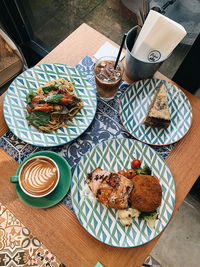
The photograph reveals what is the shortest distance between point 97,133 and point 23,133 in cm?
56

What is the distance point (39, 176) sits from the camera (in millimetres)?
1508

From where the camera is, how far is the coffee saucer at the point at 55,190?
1.51 metres

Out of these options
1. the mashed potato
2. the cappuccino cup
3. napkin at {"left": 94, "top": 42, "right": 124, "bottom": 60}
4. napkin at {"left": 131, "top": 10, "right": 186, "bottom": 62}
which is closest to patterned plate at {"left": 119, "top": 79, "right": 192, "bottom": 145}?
napkin at {"left": 131, "top": 10, "right": 186, "bottom": 62}

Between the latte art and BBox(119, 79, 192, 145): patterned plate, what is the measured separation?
2.14 ft

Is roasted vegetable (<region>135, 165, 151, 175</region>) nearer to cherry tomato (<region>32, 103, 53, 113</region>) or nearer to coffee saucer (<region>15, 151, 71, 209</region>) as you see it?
coffee saucer (<region>15, 151, 71, 209</region>)

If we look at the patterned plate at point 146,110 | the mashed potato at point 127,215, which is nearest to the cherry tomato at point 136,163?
the patterned plate at point 146,110

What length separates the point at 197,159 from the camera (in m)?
1.70

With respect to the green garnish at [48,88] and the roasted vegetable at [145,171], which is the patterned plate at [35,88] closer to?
the green garnish at [48,88]

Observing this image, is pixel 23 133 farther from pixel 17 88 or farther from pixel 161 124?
pixel 161 124

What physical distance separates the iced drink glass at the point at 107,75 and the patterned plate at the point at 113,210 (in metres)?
0.41

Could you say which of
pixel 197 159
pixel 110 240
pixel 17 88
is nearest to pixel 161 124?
pixel 197 159

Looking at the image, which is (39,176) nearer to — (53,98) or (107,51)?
(53,98)

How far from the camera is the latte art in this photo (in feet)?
4.79

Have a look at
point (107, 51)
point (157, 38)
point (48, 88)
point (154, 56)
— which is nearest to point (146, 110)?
point (154, 56)
